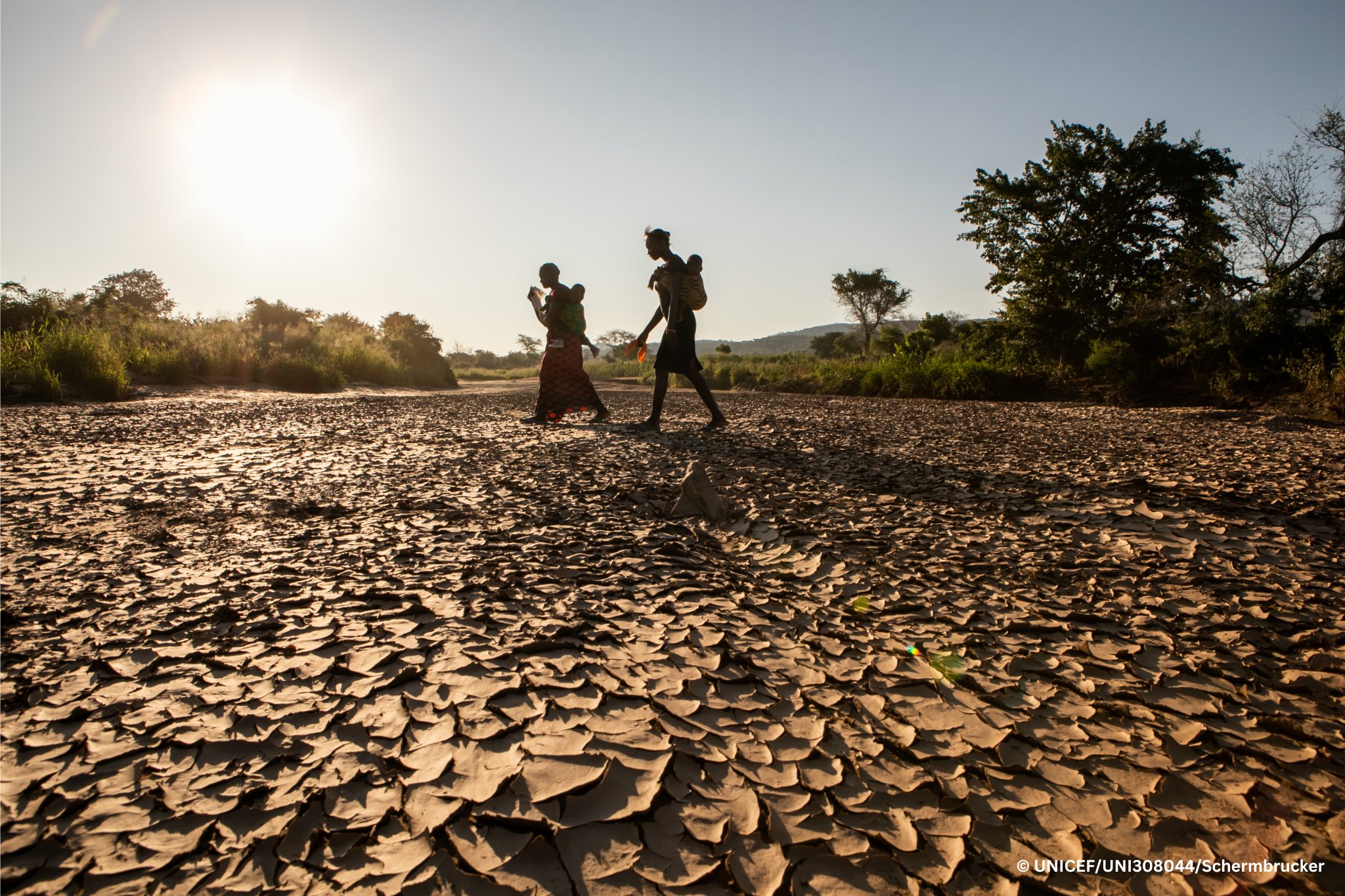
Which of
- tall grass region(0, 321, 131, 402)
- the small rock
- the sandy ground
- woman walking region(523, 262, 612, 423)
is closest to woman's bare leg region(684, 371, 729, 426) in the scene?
woman walking region(523, 262, 612, 423)

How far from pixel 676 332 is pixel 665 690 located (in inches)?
196

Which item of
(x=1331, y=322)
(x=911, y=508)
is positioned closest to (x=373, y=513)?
(x=911, y=508)

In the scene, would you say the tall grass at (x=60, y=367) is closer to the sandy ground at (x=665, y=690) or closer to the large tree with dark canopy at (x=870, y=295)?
the sandy ground at (x=665, y=690)

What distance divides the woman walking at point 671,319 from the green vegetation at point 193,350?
8.71m

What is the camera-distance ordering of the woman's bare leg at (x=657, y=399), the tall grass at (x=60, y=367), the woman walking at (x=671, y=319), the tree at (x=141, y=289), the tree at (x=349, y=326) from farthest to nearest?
1. the tree at (x=141, y=289)
2. the tree at (x=349, y=326)
3. the tall grass at (x=60, y=367)
4. the woman's bare leg at (x=657, y=399)
5. the woman walking at (x=671, y=319)

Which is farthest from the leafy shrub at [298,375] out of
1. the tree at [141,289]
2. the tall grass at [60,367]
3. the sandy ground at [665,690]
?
the tree at [141,289]

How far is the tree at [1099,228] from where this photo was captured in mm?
13844

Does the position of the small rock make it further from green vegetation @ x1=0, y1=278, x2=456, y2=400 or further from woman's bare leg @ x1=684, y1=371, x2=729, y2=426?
green vegetation @ x1=0, y1=278, x2=456, y2=400

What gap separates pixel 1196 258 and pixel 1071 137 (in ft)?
16.9

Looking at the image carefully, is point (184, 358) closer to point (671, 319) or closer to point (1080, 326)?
point (671, 319)

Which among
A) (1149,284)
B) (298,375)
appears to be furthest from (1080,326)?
(298,375)

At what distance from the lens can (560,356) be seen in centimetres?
769

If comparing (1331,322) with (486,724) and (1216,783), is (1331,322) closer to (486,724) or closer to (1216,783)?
(1216,783)

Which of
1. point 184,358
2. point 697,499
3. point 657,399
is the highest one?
point 184,358
